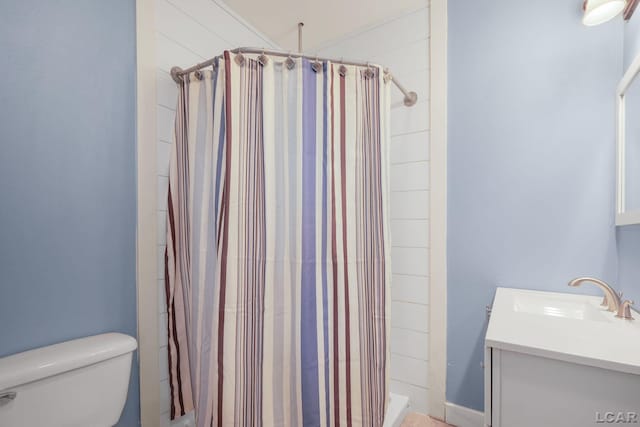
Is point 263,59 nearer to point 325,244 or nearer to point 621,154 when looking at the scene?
point 325,244

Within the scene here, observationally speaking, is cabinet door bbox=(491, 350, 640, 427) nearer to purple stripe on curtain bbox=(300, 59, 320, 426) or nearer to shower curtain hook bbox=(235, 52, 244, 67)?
purple stripe on curtain bbox=(300, 59, 320, 426)

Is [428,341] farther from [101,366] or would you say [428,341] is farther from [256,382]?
[101,366]

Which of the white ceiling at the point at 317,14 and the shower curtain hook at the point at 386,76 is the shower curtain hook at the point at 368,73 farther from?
the white ceiling at the point at 317,14

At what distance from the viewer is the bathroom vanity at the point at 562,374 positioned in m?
0.68

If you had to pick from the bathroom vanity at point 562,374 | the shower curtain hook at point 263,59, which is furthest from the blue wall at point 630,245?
the shower curtain hook at point 263,59

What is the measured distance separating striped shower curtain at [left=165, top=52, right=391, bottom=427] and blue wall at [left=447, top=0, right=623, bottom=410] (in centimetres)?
58

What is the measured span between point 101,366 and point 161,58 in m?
1.29

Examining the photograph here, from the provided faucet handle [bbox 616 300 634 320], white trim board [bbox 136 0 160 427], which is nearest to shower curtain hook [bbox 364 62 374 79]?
white trim board [bbox 136 0 160 427]

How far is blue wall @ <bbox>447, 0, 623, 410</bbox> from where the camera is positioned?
1248 millimetres

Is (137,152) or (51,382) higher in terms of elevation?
(137,152)

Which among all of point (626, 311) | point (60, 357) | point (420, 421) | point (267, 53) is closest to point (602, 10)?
point (626, 311)

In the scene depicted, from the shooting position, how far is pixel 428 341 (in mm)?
1622

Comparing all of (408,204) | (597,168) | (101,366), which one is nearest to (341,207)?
(408,204)

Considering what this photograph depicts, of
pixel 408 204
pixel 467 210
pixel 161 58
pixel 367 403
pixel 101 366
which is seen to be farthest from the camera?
pixel 408 204
